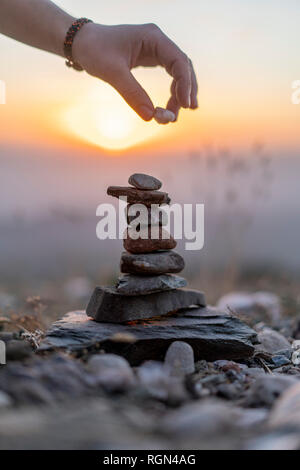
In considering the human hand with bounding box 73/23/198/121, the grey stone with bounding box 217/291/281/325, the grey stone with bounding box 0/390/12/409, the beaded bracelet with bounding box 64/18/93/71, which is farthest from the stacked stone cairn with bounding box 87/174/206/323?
the grey stone with bounding box 217/291/281/325

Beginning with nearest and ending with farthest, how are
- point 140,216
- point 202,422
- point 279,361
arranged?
point 202,422 → point 279,361 → point 140,216

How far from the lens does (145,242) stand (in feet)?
12.7

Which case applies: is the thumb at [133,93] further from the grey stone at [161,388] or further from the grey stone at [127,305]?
the grey stone at [161,388]

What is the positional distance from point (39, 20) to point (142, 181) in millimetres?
1565

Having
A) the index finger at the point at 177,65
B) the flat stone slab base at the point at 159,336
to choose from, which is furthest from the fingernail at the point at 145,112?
the flat stone slab base at the point at 159,336

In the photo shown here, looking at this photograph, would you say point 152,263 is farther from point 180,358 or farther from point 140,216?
point 180,358

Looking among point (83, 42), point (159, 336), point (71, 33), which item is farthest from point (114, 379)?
point (71, 33)

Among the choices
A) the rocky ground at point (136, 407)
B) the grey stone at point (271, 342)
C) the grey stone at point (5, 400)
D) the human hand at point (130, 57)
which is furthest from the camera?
the grey stone at point (271, 342)

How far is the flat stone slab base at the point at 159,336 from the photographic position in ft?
11.5

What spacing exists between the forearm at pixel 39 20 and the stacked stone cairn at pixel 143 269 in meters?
1.32

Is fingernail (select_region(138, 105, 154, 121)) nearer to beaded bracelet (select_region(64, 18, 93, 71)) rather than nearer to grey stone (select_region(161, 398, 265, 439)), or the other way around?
beaded bracelet (select_region(64, 18, 93, 71))

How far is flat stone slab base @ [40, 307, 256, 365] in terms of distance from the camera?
3494 millimetres

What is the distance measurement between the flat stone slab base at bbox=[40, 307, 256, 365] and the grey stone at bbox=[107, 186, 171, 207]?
0.96 m
